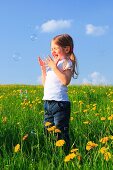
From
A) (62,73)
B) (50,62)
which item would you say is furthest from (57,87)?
(50,62)

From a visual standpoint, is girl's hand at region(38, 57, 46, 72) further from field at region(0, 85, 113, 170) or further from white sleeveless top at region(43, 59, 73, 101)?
field at region(0, 85, 113, 170)

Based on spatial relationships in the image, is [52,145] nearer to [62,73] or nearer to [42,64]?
[62,73]

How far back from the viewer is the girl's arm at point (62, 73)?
4.57m

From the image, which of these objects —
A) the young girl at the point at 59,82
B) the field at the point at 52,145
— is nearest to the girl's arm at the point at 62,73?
the young girl at the point at 59,82

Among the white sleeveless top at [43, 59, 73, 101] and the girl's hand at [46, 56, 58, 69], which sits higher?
the girl's hand at [46, 56, 58, 69]

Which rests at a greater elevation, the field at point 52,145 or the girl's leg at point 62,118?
the girl's leg at point 62,118

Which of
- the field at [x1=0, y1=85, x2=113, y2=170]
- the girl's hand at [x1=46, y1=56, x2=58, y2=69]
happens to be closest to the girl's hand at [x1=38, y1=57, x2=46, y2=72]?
the girl's hand at [x1=46, y1=56, x2=58, y2=69]

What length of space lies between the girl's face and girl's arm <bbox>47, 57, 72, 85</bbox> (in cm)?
18

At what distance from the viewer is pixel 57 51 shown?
481 cm

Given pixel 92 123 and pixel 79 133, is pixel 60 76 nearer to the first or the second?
pixel 79 133

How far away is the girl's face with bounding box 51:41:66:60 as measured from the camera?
4805mm

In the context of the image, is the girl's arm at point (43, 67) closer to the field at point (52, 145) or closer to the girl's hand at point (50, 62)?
the girl's hand at point (50, 62)

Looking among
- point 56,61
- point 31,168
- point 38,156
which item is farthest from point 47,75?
point 31,168

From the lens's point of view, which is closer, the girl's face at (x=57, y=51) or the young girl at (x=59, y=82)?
the young girl at (x=59, y=82)
